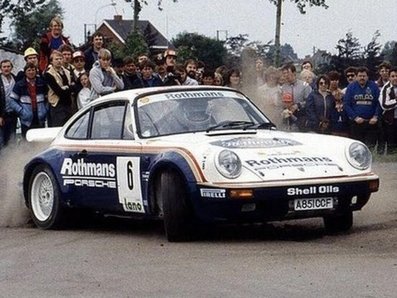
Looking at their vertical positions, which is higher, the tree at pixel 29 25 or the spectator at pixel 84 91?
the spectator at pixel 84 91

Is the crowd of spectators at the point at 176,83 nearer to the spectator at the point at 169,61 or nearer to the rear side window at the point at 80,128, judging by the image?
the spectator at the point at 169,61

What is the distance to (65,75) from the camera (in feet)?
56.2

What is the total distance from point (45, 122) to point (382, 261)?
892 cm

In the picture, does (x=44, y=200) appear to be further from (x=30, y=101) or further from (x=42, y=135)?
(x=30, y=101)

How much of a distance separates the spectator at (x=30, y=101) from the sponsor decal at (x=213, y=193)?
22.8 ft

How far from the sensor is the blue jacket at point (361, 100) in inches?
809

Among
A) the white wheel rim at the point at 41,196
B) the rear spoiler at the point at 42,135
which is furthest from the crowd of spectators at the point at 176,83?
the white wheel rim at the point at 41,196

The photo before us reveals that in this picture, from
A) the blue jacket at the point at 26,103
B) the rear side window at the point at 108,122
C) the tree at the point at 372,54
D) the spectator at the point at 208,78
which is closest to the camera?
the rear side window at the point at 108,122

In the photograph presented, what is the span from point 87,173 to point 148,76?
5.34 meters

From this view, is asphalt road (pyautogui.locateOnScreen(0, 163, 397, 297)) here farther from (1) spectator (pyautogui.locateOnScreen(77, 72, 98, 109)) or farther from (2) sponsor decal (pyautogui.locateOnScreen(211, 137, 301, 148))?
(1) spectator (pyautogui.locateOnScreen(77, 72, 98, 109))

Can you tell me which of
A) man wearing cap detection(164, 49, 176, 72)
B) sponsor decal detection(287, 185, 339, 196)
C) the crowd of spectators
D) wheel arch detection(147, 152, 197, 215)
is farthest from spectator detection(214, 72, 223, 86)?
sponsor decal detection(287, 185, 339, 196)

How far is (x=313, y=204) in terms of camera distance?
1089cm

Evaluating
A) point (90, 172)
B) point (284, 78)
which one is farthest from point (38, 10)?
point (90, 172)

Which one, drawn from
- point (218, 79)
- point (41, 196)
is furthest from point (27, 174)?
point (218, 79)
